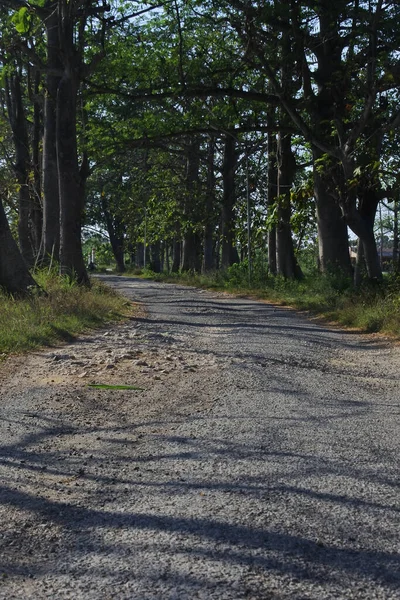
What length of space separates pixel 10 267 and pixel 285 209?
12.9 meters

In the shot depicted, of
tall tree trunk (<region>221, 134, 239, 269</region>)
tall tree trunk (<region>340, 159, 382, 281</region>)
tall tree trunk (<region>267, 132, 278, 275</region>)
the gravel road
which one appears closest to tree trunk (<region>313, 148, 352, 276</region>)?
tall tree trunk (<region>340, 159, 382, 281</region>)

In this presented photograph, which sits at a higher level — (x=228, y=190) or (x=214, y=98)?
(x=214, y=98)

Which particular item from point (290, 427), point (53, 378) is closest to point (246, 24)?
point (53, 378)

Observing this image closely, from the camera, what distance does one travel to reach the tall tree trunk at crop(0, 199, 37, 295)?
1577 cm

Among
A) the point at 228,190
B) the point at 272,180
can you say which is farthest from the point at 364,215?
the point at 228,190

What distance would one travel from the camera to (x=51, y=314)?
14352mm

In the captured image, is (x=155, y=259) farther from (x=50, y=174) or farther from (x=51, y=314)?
(x=51, y=314)

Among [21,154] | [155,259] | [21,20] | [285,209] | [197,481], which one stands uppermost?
[21,154]

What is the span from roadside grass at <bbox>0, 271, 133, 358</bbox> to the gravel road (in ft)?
5.78

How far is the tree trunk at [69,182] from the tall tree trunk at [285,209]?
23.3 feet

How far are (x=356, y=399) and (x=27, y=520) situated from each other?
4619mm

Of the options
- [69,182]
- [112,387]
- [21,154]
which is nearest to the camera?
[112,387]

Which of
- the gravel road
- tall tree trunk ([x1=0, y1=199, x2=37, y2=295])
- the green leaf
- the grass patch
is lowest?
the gravel road

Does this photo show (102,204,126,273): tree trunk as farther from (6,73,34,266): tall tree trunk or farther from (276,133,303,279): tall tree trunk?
(276,133,303,279): tall tree trunk
